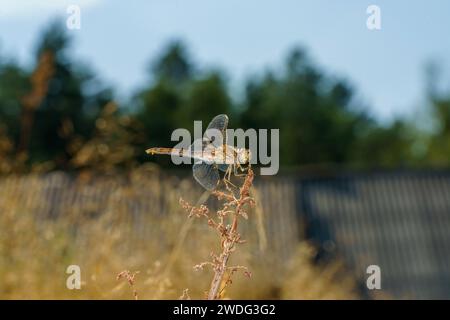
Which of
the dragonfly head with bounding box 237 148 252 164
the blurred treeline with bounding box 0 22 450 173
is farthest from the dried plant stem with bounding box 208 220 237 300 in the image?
the blurred treeline with bounding box 0 22 450 173

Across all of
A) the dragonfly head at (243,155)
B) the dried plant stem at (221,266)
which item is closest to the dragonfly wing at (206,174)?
the dragonfly head at (243,155)

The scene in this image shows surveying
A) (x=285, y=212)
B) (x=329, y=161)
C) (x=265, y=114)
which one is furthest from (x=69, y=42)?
(x=285, y=212)

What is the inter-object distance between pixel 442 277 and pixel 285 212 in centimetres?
374

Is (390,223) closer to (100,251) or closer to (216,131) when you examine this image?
(100,251)

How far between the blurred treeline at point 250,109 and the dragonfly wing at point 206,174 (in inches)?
1006

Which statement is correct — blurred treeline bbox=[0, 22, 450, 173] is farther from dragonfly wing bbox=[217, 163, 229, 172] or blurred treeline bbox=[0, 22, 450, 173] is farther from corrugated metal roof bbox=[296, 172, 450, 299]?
dragonfly wing bbox=[217, 163, 229, 172]

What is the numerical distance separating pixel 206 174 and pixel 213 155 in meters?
0.09

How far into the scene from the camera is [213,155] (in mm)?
2371

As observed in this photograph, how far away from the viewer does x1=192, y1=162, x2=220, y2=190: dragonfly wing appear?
2.39 m

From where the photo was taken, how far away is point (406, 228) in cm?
1752

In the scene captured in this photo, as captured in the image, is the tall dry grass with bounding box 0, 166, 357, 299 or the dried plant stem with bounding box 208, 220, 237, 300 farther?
the tall dry grass with bounding box 0, 166, 357, 299

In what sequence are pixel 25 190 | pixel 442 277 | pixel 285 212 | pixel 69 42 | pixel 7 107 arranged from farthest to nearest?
pixel 69 42
pixel 7 107
pixel 285 212
pixel 442 277
pixel 25 190

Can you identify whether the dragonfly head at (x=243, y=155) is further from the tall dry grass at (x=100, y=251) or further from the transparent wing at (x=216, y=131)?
the tall dry grass at (x=100, y=251)
